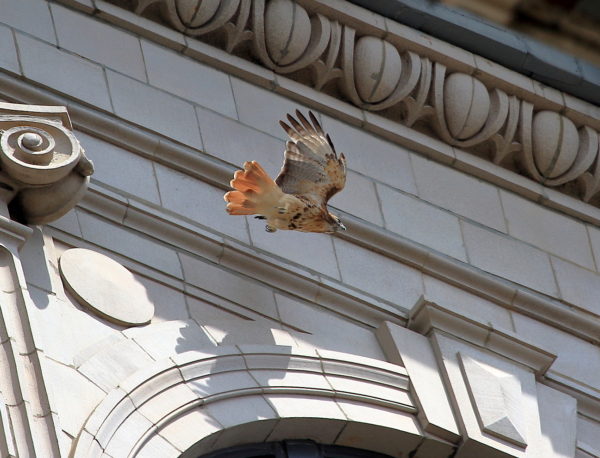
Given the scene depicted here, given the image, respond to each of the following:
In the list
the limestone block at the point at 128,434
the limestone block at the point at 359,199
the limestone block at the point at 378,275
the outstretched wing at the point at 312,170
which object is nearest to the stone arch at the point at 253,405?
the limestone block at the point at 128,434

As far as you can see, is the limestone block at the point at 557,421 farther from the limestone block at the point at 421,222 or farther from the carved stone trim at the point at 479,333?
the limestone block at the point at 421,222

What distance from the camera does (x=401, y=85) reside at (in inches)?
324

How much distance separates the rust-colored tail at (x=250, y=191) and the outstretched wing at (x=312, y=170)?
19 cm

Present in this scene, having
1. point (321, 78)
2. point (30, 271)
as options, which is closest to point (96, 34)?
point (321, 78)

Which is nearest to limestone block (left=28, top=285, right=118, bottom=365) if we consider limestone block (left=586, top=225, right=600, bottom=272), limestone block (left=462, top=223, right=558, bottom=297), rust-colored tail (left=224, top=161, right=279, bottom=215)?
rust-colored tail (left=224, top=161, right=279, bottom=215)

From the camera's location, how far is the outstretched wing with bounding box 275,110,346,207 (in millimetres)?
6609

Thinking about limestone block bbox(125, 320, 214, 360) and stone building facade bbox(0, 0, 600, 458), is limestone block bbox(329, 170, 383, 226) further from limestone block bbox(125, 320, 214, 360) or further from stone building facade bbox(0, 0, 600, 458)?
limestone block bbox(125, 320, 214, 360)

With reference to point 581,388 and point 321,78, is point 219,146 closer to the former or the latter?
point 321,78

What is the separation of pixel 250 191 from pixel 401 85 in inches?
85.6

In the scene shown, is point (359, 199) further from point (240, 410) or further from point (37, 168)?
point (37, 168)

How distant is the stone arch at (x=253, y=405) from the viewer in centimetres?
538

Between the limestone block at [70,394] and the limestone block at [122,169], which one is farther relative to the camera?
the limestone block at [122,169]

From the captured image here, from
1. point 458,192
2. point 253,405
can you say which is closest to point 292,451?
point 253,405

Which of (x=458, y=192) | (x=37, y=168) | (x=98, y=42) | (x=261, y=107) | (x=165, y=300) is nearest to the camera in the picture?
(x=37, y=168)
